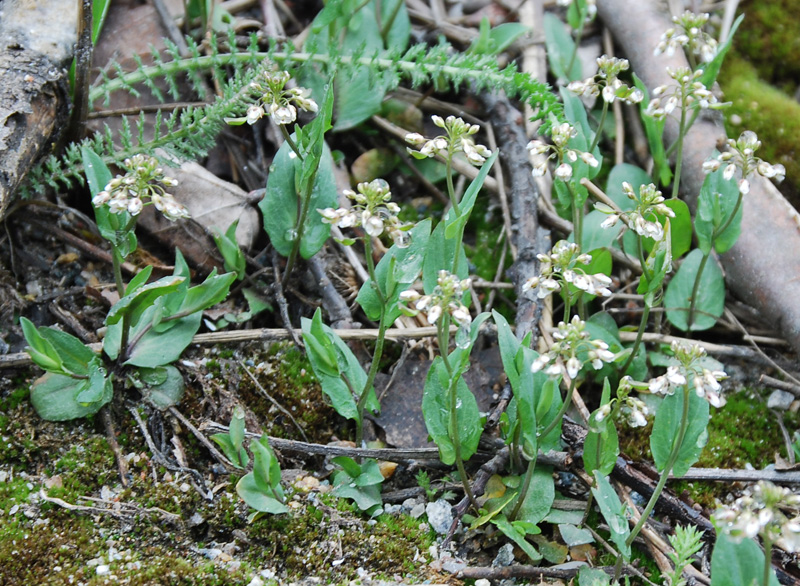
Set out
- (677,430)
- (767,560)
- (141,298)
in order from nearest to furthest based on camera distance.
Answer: (767,560) < (677,430) < (141,298)

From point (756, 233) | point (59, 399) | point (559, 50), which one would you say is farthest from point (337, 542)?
point (559, 50)

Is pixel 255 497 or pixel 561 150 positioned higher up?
pixel 561 150

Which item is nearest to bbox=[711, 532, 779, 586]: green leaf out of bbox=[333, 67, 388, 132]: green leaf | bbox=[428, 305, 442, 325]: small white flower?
bbox=[428, 305, 442, 325]: small white flower

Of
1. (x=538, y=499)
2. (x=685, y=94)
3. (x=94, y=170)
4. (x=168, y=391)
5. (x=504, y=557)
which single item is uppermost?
(x=685, y=94)

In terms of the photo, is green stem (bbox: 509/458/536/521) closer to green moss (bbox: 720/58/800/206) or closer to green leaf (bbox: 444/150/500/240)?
green leaf (bbox: 444/150/500/240)

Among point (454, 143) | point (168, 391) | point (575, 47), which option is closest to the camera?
point (454, 143)

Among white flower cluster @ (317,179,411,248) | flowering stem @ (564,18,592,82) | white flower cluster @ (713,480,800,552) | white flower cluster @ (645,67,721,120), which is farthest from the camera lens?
flowering stem @ (564,18,592,82)

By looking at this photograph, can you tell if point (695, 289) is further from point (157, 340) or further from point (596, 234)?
point (157, 340)
